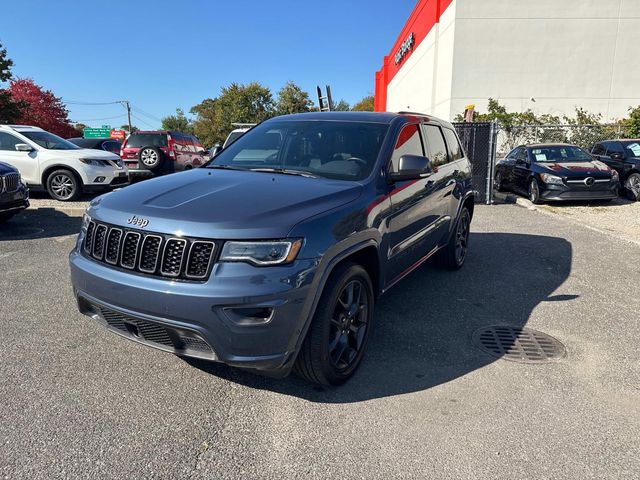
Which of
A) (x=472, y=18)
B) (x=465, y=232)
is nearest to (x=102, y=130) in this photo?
(x=472, y=18)

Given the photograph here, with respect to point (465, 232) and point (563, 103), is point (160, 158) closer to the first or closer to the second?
point (465, 232)

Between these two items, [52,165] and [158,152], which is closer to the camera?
[52,165]

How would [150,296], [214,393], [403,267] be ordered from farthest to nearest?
[403,267] → [214,393] → [150,296]

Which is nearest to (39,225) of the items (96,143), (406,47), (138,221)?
(138,221)

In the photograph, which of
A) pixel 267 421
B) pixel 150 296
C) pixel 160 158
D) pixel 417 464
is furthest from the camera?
pixel 160 158

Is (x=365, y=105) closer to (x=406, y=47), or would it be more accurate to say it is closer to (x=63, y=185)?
(x=406, y=47)

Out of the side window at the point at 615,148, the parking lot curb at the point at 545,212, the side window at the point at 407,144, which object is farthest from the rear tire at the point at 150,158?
the side window at the point at 615,148

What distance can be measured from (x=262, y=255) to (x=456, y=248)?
3.77 metres

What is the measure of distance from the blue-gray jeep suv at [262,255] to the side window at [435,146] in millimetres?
895

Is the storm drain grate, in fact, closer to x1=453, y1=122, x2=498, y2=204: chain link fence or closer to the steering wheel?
the steering wheel

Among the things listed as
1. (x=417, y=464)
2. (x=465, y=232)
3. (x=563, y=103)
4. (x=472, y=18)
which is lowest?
(x=417, y=464)

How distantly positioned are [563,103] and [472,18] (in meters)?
5.82

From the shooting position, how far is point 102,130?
202ft

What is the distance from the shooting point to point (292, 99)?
58.0 metres
